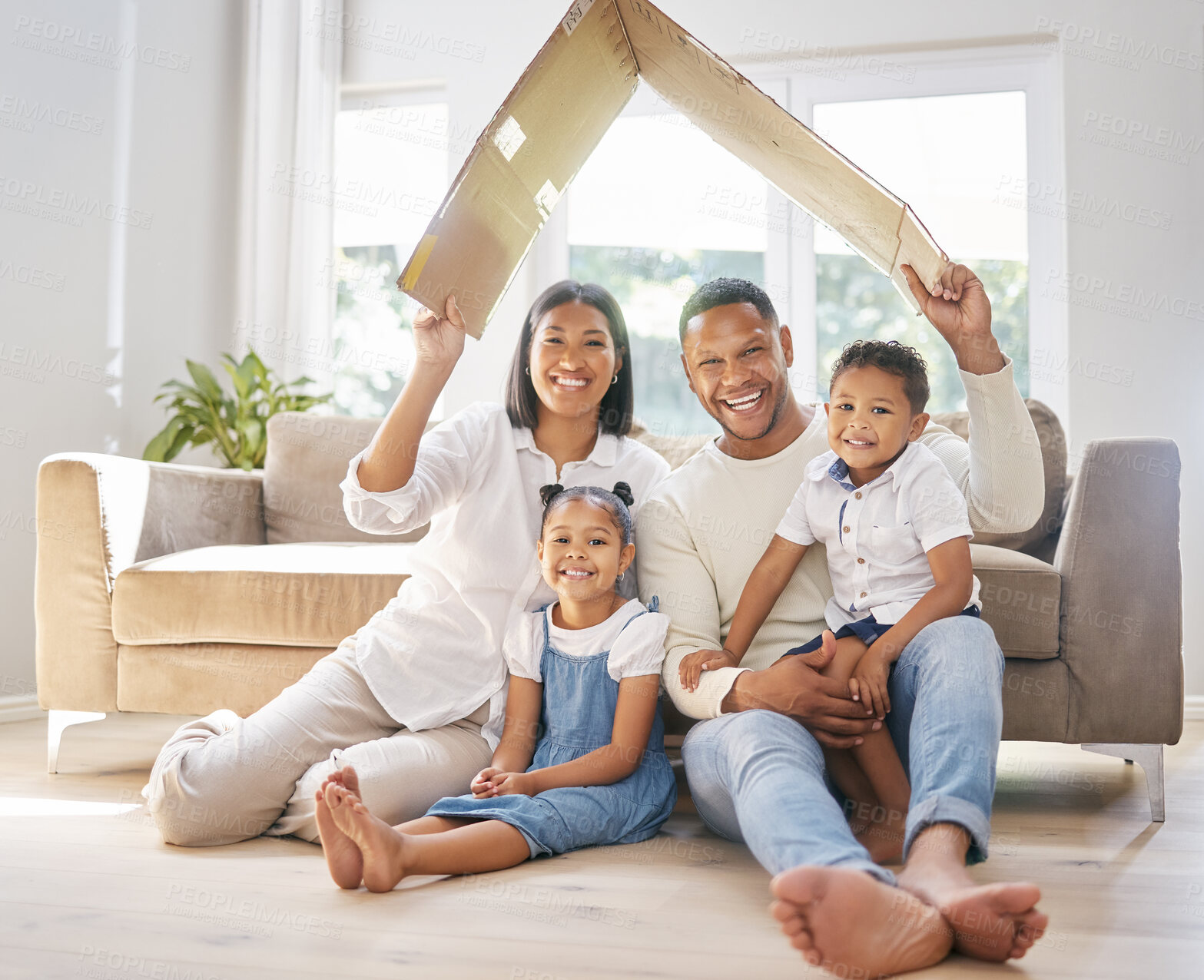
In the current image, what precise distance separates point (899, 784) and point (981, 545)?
2.70ft

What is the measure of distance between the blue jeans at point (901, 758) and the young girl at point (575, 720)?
0.11 metres

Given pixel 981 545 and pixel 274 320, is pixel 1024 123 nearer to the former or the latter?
pixel 981 545

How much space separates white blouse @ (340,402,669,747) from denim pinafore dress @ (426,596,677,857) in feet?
0.30

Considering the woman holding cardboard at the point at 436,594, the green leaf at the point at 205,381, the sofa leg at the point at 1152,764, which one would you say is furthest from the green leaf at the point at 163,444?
the sofa leg at the point at 1152,764

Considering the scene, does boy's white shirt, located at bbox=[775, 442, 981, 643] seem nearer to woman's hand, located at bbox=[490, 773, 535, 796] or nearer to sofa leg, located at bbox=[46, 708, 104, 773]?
woman's hand, located at bbox=[490, 773, 535, 796]

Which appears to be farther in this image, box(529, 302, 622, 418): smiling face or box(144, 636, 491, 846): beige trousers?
box(529, 302, 622, 418): smiling face

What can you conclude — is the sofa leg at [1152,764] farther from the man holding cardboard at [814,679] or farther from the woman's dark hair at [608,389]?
the woman's dark hair at [608,389]

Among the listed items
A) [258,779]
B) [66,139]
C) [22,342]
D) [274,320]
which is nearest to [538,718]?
[258,779]

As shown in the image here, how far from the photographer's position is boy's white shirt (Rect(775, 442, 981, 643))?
1384 mm

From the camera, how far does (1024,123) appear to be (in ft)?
11.3

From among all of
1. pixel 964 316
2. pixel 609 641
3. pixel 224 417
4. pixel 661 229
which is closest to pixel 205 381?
pixel 224 417

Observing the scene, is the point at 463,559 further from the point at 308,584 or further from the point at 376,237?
the point at 376,237

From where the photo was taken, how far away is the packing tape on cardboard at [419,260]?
1.30 metres

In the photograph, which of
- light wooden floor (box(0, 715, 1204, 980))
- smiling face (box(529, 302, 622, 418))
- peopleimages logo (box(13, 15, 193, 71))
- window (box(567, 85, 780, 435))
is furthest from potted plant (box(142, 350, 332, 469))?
smiling face (box(529, 302, 622, 418))
